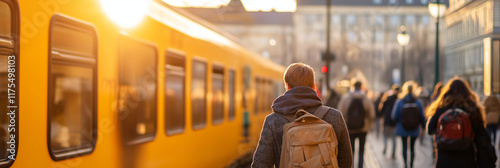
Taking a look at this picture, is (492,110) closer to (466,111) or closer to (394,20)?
(466,111)

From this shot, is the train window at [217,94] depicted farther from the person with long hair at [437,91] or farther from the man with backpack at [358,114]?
the person with long hair at [437,91]

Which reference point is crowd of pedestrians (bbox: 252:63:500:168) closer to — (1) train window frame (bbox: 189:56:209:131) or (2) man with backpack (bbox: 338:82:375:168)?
(2) man with backpack (bbox: 338:82:375:168)

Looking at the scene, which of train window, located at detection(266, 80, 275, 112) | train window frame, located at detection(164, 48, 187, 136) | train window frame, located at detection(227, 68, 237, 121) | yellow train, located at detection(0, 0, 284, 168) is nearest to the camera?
yellow train, located at detection(0, 0, 284, 168)

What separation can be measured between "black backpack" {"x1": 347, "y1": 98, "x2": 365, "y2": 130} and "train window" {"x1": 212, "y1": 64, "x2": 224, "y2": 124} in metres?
2.02

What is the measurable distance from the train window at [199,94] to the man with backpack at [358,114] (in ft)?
8.60

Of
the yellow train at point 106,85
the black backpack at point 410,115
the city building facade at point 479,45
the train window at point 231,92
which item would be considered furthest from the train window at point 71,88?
the black backpack at point 410,115

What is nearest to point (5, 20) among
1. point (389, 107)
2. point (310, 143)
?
point (310, 143)

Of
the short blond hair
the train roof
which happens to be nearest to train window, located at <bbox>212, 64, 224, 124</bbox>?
the train roof

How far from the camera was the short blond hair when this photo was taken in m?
4.64

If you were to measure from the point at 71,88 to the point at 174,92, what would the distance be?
3.13 m

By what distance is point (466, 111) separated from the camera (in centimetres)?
696

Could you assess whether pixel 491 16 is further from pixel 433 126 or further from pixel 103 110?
pixel 103 110

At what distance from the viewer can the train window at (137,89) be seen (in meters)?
6.24

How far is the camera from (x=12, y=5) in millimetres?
4125
